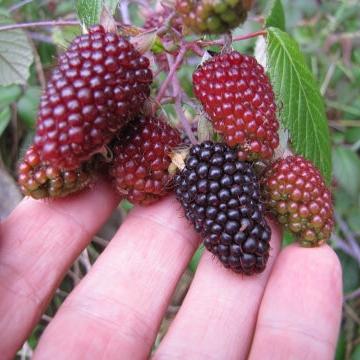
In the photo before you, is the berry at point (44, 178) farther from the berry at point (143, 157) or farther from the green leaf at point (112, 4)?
the green leaf at point (112, 4)

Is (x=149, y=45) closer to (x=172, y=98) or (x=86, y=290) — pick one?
(x=172, y=98)

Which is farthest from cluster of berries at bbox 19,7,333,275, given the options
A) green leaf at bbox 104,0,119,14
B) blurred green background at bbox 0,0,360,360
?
blurred green background at bbox 0,0,360,360

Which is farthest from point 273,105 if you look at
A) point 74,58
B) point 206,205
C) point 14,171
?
point 14,171

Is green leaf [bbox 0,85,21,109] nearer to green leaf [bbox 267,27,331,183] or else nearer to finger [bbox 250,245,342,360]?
green leaf [bbox 267,27,331,183]

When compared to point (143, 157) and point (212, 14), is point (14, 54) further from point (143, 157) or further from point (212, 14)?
point (212, 14)

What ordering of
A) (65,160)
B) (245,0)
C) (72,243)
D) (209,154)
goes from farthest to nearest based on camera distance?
(72,243)
(209,154)
(65,160)
(245,0)

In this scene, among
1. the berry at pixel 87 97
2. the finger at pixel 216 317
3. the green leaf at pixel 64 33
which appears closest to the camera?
the berry at pixel 87 97

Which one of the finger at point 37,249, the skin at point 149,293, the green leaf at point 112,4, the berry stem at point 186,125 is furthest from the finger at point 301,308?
the green leaf at point 112,4

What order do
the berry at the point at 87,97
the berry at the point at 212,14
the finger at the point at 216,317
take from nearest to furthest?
the berry at the point at 212,14
the berry at the point at 87,97
the finger at the point at 216,317
